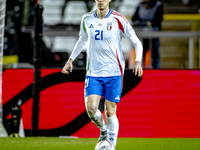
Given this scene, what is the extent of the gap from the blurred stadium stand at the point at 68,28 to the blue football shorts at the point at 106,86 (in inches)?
121

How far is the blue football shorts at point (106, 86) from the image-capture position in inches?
→ 149

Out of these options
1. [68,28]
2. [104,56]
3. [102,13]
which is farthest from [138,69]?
[68,28]

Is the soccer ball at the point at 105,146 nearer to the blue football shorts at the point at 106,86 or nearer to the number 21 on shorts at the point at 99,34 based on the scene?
the blue football shorts at the point at 106,86

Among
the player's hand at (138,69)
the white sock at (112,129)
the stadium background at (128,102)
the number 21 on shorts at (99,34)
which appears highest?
the number 21 on shorts at (99,34)

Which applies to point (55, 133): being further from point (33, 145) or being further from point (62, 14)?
point (62, 14)

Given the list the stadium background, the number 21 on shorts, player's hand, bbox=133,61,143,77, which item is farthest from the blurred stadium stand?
player's hand, bbox=133,61,143,77

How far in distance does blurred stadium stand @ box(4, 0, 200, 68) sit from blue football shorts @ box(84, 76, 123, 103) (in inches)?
121

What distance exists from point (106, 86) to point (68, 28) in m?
3.56

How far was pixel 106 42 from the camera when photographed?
375 cm

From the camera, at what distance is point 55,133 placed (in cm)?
617

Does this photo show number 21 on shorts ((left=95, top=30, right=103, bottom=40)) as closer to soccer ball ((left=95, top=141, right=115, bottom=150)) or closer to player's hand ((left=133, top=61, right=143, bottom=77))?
player's hand ((left=133, top=61, right=143, bottom=77))

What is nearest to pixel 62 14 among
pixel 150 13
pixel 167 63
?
pixel 150 13

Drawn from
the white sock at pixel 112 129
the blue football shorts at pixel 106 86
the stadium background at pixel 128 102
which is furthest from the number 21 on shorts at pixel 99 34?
the stadium background at pixel 128 102

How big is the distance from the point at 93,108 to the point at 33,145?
1481mm
